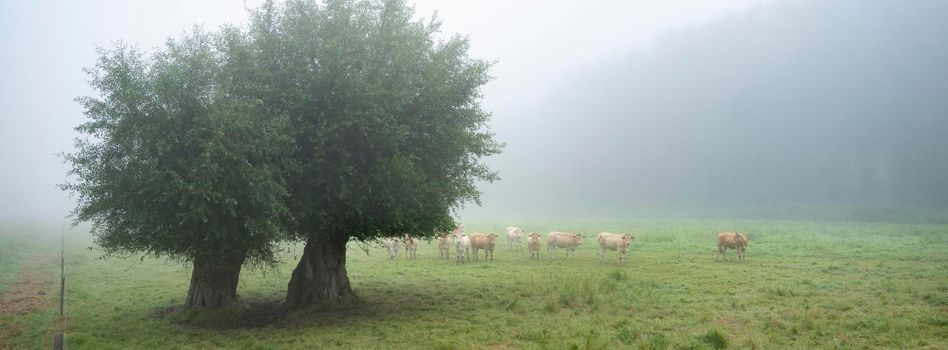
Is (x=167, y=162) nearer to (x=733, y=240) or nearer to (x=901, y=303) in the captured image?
(x=901, y=303)

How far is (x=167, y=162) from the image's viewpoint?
14.4 metres

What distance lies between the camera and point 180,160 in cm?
1413

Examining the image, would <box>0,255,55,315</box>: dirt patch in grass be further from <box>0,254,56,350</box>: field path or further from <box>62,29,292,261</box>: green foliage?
<box>62,29,292,261</box>: green foliage

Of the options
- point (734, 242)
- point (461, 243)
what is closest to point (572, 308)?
point (461, 243)

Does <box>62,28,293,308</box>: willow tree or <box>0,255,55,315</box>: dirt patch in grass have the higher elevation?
<box>62,28,293,308</box>: willow tree

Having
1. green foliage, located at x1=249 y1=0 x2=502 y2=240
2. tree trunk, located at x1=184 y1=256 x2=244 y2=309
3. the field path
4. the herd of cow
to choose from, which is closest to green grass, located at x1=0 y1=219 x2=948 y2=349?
tree trunk, located at x1=184 y1=256 x2=244 y2=309

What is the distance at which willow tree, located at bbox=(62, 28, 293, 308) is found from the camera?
14.1m

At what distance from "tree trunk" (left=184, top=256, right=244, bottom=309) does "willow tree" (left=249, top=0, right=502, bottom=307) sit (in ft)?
6.23

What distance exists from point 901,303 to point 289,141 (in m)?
17.7

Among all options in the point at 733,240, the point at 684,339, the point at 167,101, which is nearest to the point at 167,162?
the point at 167,101

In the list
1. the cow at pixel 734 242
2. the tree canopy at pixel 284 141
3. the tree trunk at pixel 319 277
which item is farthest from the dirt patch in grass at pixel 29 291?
the cow at pixel 734 242

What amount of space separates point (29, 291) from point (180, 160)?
46.3 feet

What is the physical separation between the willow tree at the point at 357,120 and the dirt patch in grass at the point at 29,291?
8.90m

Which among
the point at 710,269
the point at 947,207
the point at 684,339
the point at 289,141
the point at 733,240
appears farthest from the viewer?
the point at 947,207
